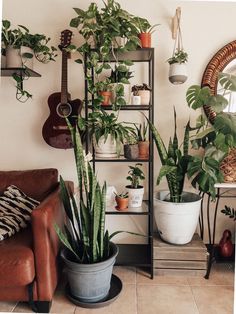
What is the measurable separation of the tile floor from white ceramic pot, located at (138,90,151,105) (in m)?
1.30

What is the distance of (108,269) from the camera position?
1.71 metres

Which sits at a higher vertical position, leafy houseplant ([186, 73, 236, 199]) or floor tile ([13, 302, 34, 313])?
leafy houseplant ([186, 73, 236, 199])

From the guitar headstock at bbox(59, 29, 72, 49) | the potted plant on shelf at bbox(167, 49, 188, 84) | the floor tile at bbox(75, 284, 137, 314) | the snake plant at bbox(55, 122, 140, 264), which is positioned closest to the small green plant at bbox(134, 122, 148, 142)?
the potted plant on shelf at bbox(167, 49, 188, 84)

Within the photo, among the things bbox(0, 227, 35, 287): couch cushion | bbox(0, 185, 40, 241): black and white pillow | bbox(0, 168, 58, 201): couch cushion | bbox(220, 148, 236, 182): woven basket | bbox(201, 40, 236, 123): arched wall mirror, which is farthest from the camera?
bbox(201, 40, 236, 123): arched wall mirror

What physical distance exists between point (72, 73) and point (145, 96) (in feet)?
2.35

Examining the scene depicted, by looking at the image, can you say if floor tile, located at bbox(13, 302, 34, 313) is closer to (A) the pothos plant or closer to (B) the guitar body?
(B) the guitar body

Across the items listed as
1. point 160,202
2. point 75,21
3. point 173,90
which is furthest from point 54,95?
point 160,202

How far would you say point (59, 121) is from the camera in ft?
7.35

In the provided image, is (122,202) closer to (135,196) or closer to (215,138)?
(135,196)

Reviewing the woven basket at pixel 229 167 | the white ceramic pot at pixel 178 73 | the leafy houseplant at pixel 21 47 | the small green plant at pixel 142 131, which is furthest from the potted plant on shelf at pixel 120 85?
the woven basket at pixel 229 167

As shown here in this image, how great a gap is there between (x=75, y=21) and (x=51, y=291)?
180 cm

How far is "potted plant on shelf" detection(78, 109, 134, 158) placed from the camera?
1.91 m

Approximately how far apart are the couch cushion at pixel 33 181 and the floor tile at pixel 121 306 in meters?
0.86

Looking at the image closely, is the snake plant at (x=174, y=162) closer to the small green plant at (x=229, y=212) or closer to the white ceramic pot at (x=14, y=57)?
the small green plant at (x=229, y=212)
